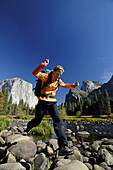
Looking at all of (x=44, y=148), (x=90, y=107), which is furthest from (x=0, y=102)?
(x=44, y=148)

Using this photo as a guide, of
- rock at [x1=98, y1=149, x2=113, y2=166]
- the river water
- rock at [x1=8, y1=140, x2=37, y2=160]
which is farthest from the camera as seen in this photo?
the river water

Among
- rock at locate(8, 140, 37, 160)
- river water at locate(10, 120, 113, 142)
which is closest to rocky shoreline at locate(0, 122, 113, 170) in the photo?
rock at locate(8, 140, 37, 160)

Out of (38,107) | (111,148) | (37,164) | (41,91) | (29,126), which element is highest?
(41,91)

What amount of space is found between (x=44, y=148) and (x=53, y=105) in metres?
2.47

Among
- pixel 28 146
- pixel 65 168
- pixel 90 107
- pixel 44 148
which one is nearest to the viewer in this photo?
pixel 65 168

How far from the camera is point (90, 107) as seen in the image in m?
78.1

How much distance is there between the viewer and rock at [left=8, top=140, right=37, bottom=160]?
3.38 metres

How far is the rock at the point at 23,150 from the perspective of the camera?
3.38m

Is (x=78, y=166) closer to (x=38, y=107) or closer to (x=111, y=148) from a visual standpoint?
(x=38, y=107)

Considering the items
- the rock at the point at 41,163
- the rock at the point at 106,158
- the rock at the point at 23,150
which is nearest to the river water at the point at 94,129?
the rock at the point at 23,150

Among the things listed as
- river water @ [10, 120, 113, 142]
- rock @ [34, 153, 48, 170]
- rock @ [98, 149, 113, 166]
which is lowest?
river water @ [10, 120, 113, 142]

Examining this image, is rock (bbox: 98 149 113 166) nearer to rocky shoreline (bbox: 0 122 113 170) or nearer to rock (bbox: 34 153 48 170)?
rocky shoreline (bbox: 0 122 113 170)

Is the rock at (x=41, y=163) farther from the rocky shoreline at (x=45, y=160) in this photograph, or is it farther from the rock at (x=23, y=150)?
the rock at (x=23, y=150)

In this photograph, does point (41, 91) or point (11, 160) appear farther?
point (41, 91)
